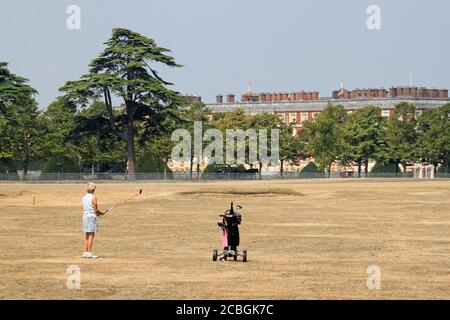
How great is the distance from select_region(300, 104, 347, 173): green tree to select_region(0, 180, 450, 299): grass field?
269ft

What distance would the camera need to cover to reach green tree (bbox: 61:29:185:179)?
118750 mm

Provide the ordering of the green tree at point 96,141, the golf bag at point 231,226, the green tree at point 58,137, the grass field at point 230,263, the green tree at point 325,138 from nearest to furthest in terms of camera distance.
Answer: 1. the grass field at point 230,263
2. the golf bag at point 231,226
3. the green tree at point 96,141
4. the green tree at point 58,137
5. the green tree at point 325,138

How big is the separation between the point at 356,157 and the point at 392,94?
50.8m

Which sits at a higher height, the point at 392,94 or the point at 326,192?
the point at 392,94

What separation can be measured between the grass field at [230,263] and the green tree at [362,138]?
80.8 metres

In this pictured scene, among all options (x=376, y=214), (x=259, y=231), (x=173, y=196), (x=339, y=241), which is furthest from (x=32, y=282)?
(x=173, y=196)

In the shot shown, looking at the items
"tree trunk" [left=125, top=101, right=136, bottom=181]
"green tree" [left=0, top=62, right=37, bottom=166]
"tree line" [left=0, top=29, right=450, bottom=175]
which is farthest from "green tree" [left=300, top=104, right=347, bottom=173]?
"green tree" [left=0, top=62, right=37, bottom=166]

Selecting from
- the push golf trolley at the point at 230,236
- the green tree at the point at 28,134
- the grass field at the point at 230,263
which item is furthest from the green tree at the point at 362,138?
the push golf trolley at the point at 230,236

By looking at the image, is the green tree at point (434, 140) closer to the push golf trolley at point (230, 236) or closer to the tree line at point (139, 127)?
the tree line at point (139, 127)

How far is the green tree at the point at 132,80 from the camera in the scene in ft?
390

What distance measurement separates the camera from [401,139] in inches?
6004

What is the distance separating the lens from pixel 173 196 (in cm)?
7931
